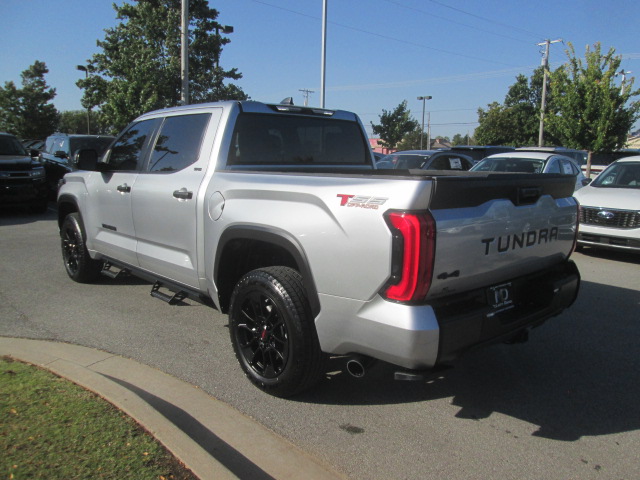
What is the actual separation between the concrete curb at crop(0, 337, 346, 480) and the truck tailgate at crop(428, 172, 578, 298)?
123 cm

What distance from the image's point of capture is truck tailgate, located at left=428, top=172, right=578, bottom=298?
269cm

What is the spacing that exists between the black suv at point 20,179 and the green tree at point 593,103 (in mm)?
15972

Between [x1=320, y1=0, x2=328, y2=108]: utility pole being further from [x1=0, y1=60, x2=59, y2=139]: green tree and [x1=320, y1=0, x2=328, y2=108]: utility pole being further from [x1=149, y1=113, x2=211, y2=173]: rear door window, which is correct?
[x1=0, y1=60, x2=59, y2=139]: green tree

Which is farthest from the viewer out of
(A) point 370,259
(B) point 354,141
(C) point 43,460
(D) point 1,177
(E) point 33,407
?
(D) point 1,177

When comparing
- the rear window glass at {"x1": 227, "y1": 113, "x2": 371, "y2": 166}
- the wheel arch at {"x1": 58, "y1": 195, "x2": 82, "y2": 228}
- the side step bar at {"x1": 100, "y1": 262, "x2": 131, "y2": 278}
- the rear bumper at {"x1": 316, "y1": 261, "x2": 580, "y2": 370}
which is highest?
the rear window glass at {"x1": 227, "y1": 113, "x2": 371, "y2": 166}

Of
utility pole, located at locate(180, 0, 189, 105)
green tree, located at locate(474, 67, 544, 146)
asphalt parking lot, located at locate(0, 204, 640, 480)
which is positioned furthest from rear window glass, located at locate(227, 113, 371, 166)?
green tree, located at locate(474, 67, 544, 146)

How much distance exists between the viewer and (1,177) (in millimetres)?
11758

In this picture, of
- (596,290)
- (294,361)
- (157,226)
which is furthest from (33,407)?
(596,290)

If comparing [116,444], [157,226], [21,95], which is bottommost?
[116,444]

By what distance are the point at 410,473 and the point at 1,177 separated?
39.8 feet

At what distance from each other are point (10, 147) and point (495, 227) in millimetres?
13314

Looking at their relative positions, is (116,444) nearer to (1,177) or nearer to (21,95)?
(1,177)

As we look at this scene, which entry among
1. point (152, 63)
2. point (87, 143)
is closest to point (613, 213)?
point (87, 143)

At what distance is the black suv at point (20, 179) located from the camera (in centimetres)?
1180
